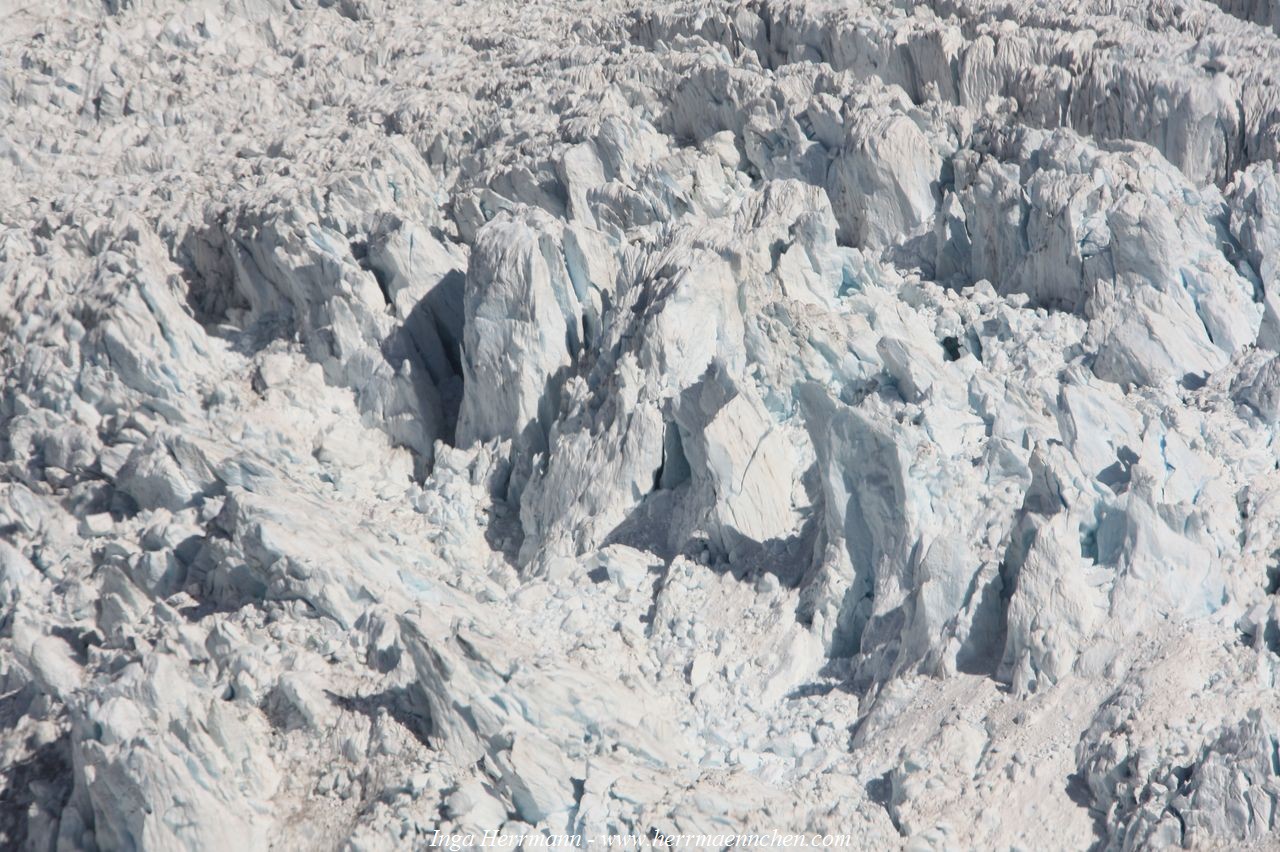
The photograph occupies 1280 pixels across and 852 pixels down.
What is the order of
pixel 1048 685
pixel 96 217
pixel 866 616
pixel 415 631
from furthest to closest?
pixel 96 217 < pixel 866 616 < pixel 415 631 < pixel 1048 685

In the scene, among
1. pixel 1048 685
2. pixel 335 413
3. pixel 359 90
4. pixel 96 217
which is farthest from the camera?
pixel 359 90

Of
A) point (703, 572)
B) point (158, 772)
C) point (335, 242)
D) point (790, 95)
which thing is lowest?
point (158, 772)

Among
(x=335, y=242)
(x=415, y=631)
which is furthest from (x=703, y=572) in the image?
(x=335, y=242)

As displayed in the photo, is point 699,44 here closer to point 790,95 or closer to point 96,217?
point 790,95

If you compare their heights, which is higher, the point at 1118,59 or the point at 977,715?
the point at 1118,59

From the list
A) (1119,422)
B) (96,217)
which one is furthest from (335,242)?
(1119,422)

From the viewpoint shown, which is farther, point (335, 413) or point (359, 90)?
point (359, 90)
